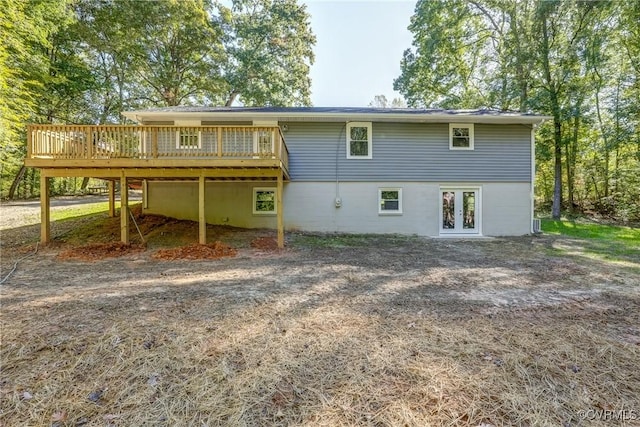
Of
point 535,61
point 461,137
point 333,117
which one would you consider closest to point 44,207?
point 333,117

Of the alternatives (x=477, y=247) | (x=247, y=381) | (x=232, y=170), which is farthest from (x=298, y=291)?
(x=477, y=247)

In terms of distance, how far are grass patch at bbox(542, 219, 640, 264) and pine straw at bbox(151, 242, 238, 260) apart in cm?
948

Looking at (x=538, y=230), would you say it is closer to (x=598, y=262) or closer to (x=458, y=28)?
(x=598, y=262)

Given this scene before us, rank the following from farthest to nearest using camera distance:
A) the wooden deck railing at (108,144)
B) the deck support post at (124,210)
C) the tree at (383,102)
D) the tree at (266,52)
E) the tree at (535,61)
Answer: the tree at (383,102) < the tree at (266,52) < the tree at (535,61) < the deck support post at (124,210) < the wooden deck railing at (108,144)

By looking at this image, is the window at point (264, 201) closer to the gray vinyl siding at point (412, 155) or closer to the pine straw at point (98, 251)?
the gray vinyl siding at point (412, 155)

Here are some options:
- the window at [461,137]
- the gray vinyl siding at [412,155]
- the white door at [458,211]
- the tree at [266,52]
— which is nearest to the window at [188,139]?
the gray vinyl siding at [412,155]

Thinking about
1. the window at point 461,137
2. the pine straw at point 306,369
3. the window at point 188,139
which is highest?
the window at point 461,137

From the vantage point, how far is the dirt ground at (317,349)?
83.4 inches

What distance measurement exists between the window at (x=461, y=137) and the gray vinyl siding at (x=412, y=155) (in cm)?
17

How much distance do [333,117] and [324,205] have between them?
3.18m

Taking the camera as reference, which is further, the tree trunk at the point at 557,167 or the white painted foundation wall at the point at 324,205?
the tree trunk at the point at 557,167

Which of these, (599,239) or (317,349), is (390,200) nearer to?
(599,239)

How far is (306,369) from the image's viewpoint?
100 inches

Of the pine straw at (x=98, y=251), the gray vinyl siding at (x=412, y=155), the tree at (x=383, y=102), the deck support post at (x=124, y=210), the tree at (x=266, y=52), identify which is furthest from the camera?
the tree at (x=383, y=102)
